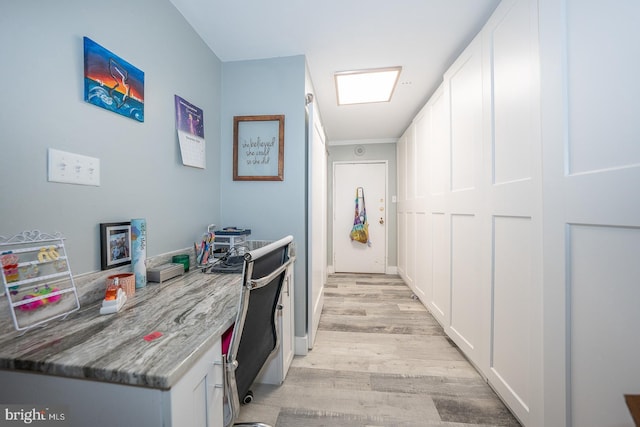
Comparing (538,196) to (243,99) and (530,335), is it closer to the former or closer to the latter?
(530,335)

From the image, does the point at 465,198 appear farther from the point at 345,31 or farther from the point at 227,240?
the point at 227,240

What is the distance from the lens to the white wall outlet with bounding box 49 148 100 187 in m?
0.82

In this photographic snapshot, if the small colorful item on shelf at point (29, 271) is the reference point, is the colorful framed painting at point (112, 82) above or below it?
above

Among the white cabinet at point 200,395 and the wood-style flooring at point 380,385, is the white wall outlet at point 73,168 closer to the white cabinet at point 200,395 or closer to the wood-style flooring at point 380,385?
the white cabinet at point 200,395

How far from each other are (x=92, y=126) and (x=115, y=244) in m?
0.50

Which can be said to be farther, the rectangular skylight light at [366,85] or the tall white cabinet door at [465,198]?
the rectangular skylight light at [366,85]

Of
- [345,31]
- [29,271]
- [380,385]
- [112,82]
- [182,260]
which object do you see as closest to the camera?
[29,271]

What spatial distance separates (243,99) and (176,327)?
1.68 meters

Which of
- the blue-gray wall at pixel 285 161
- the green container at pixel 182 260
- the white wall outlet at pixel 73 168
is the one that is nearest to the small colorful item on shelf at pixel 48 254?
the white wall outlet at pixel 73 168

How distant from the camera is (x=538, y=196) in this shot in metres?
1.00

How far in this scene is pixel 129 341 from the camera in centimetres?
62

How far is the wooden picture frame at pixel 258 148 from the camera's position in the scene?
175cm

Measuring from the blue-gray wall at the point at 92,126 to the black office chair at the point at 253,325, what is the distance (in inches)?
28.2

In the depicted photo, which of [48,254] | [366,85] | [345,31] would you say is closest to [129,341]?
[48,254]
